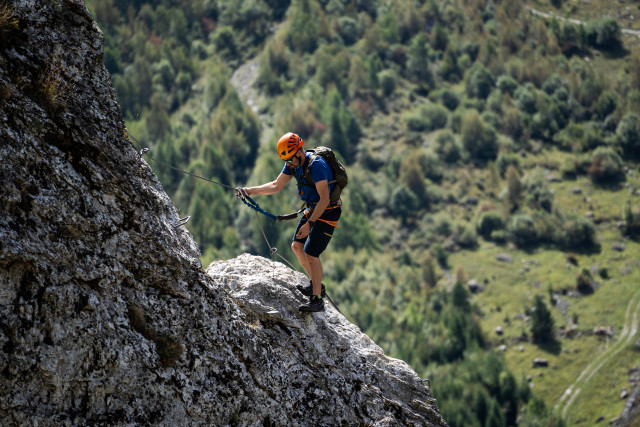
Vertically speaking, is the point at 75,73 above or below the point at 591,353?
above

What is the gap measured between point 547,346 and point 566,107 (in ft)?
260

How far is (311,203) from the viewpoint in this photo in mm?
13914

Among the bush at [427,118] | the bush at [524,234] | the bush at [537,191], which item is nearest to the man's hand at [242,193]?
the bush at [524,234]

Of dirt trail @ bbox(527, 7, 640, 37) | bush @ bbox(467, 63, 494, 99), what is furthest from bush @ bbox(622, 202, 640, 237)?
dirt trail @ bbox(527, 7, 640, 37)

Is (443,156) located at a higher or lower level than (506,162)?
lower

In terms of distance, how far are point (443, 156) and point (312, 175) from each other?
13207cm

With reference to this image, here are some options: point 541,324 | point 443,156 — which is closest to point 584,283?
point 541,324

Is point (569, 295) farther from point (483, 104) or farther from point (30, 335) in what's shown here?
point (30, 335)

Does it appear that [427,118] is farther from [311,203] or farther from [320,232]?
[320,232]

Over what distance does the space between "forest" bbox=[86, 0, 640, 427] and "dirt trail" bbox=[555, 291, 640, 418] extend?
752 millimetres

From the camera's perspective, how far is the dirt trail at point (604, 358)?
3160 inches

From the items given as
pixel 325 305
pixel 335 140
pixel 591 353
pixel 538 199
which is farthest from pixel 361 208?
pixel 325 305

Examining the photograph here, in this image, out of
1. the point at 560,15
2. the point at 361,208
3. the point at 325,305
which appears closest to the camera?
the point at 325,305

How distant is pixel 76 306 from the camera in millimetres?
10234
